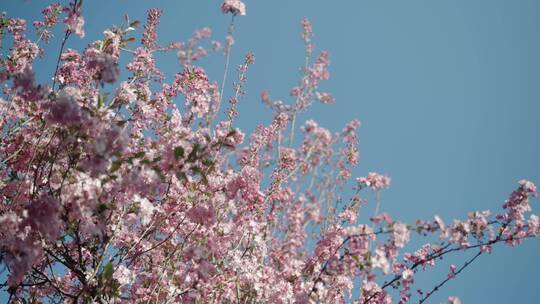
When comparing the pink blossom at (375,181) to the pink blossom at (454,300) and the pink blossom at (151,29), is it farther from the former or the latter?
the pink blossom at (151,29)

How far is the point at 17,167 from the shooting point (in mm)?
3986

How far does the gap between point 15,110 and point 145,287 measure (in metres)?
2.71

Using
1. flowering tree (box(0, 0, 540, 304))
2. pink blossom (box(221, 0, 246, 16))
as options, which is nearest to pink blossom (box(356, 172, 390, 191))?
flowering tree (box(0, 0, 540, 304))

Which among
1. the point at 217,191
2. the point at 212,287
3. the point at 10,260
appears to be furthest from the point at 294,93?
the point at 10,260

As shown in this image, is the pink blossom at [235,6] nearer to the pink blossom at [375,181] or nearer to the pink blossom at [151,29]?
the pink blossom at [151,29]

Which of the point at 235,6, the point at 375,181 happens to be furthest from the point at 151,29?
the point at 375,181

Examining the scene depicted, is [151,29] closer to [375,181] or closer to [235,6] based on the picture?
[235,6]

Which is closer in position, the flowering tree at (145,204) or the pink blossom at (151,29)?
the flowering tree at (145,204)

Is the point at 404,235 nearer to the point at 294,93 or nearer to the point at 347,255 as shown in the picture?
the point at 347,255

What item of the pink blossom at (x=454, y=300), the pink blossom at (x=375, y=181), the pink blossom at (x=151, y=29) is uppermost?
the pink blossom at (x=151, y=29)

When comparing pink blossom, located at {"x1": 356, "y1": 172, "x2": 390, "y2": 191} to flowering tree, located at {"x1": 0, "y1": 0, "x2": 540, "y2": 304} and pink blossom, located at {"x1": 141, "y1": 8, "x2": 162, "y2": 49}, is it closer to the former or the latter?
flowering tree, located at {"x1": 0, "y1": 0, "x2": 540, "y2": 304}

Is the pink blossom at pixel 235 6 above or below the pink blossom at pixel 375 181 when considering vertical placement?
above

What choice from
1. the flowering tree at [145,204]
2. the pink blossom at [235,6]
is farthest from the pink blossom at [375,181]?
the pink blossom at [235,6]

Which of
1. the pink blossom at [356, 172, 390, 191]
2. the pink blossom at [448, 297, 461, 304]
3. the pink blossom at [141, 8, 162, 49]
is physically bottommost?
the pink blossom at [448, 297, 461, 304]
